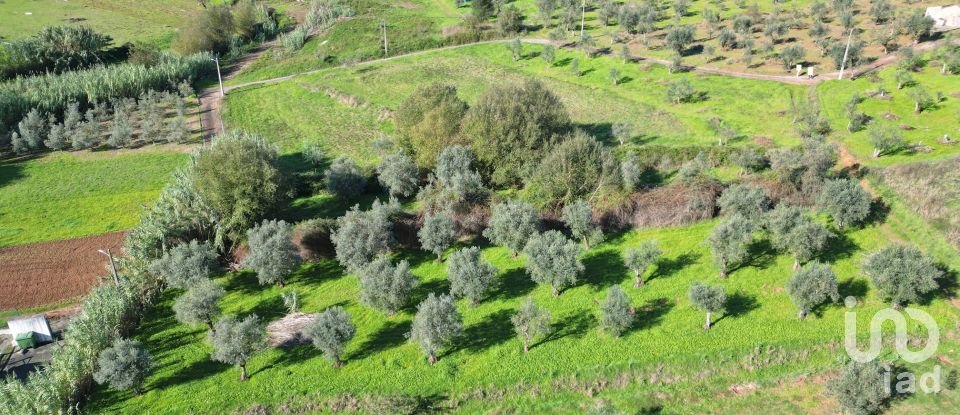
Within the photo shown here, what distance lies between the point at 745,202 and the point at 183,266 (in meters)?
45.8

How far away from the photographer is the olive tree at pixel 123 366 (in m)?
39.1

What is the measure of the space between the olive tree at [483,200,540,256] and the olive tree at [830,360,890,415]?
23.6m

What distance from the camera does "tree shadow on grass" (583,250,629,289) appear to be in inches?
1951

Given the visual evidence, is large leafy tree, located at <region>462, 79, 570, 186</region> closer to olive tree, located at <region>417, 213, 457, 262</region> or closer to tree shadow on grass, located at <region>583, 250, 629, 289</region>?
olive tree, located at <region>417, 213, 457, 262</region>

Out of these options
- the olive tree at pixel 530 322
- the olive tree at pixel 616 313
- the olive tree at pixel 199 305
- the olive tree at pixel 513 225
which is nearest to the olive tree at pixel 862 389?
the olive tree at pixel 616 313

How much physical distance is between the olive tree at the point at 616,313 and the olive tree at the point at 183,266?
3058 cm

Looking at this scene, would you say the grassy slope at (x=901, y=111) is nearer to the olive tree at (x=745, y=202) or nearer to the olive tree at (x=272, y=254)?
the olive tree at (x=745, y=202)

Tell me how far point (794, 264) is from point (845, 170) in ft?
59.8

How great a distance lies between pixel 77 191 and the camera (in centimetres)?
6944

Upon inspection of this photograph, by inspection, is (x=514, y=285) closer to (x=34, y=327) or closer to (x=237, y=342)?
(x=237, y=342)

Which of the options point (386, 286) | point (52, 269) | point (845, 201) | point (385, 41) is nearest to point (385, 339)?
point (386, 286)

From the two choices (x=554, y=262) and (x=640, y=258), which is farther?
(x=640, y=258)

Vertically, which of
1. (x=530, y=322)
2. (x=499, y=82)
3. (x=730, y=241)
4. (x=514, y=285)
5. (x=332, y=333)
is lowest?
(x=514, y=285)
